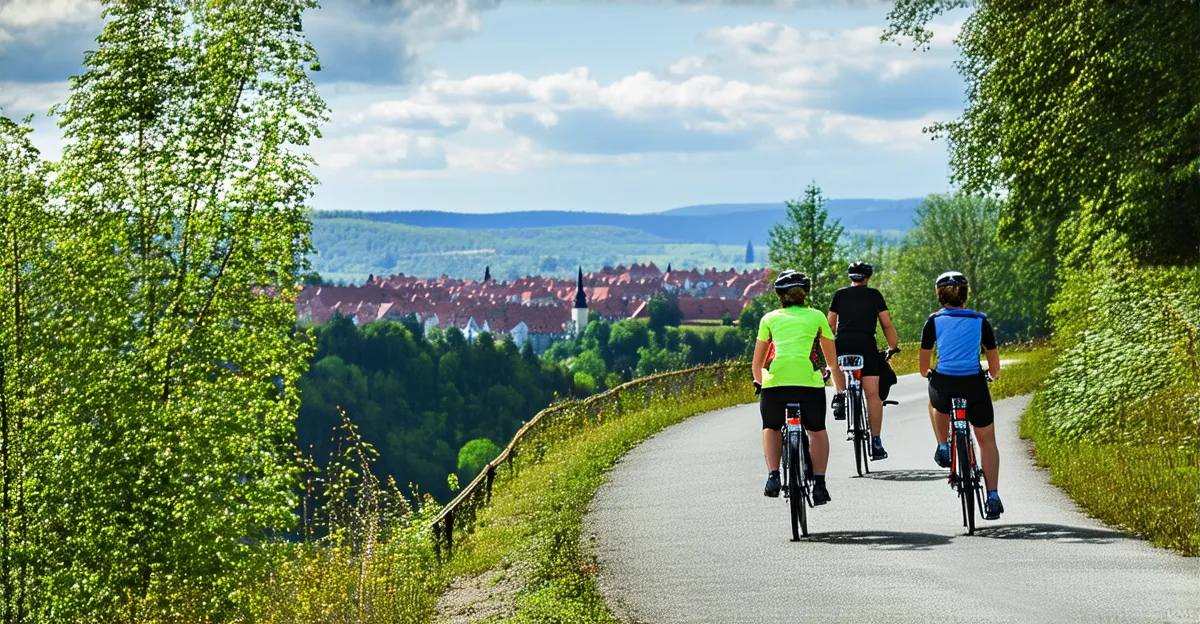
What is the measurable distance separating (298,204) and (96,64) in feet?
18.7

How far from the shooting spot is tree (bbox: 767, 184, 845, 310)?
65125 mm

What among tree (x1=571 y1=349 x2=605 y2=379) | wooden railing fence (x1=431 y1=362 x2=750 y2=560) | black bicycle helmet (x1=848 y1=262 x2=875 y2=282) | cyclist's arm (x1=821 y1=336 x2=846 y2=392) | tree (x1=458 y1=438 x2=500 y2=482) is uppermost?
black bicycle helmet (x1=848 y1=262 x2=875 y2=282)

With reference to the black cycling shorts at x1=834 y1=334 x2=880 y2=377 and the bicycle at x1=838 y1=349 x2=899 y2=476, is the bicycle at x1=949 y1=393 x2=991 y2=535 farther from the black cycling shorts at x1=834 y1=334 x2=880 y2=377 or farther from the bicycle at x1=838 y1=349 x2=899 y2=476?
the black cycling shorts at x1=834 y1=334 x2=880 y2=377

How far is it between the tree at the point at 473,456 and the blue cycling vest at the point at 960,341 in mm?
99770

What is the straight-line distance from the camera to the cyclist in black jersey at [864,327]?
14.4 meters

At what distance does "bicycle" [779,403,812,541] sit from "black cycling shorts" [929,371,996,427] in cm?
102

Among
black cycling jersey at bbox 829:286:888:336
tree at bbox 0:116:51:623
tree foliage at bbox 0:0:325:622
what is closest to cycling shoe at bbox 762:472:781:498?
black cycling jersey at bbox 829:286:888:336

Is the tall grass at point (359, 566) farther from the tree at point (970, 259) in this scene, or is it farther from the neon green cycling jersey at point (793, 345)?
the tree at point (970, 259)

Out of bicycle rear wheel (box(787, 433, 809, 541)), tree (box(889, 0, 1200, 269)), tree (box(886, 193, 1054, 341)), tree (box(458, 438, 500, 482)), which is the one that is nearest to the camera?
bicycle rear wheel (box(787, 433, 809, 541))

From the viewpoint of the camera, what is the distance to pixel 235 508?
2642 centimetres

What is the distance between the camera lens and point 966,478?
10688 mm

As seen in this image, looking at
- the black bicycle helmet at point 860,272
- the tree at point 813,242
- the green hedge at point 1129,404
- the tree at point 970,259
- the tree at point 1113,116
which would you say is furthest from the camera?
the tree at point 970,259

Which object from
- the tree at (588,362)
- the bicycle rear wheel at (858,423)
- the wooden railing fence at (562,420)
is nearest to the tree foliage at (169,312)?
the wooden railing fence at (562,420)

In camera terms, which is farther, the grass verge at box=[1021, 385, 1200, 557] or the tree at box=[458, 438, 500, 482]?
the tree at box=[458, 438, 500, 482]
